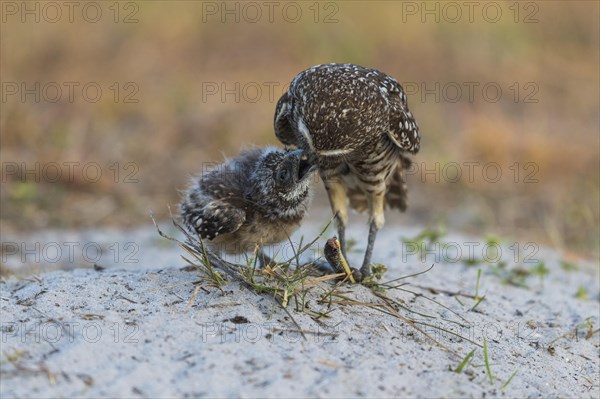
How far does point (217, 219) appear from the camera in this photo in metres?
4.73

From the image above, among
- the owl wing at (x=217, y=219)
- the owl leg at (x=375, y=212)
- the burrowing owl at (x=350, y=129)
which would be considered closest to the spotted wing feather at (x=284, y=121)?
the burrowing owl at (x=350, y=129)

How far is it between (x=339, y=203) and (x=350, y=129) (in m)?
1.14

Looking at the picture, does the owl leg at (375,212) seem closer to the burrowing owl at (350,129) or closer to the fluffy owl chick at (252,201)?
the burrowing owl at (350,129)

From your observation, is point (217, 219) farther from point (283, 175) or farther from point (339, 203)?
point (339, 203)

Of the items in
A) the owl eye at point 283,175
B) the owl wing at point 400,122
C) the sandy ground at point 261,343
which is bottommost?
the sandy ground at point 261,343

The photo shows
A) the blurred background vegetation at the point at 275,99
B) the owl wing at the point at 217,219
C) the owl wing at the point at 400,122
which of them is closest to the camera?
the owl wing at the point at 217,219

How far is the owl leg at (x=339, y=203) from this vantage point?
5750 millimetres

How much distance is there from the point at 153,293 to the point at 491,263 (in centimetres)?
348

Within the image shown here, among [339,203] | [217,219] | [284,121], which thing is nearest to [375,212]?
[339,203]

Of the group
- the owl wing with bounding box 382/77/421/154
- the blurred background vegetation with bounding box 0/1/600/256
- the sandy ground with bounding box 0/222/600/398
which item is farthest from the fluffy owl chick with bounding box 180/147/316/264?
the blurred background vegetation with bounding box 0/1/600/256

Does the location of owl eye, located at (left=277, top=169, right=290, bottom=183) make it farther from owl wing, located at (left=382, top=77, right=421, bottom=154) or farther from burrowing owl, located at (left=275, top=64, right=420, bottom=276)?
owl wing, located at (left=382, top=77, right=421, bottom=154)

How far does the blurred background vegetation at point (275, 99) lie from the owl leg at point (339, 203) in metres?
1.27

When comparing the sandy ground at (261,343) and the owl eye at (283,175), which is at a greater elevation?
the owl eye at (283,175)

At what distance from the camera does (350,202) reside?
6520 millimetres
